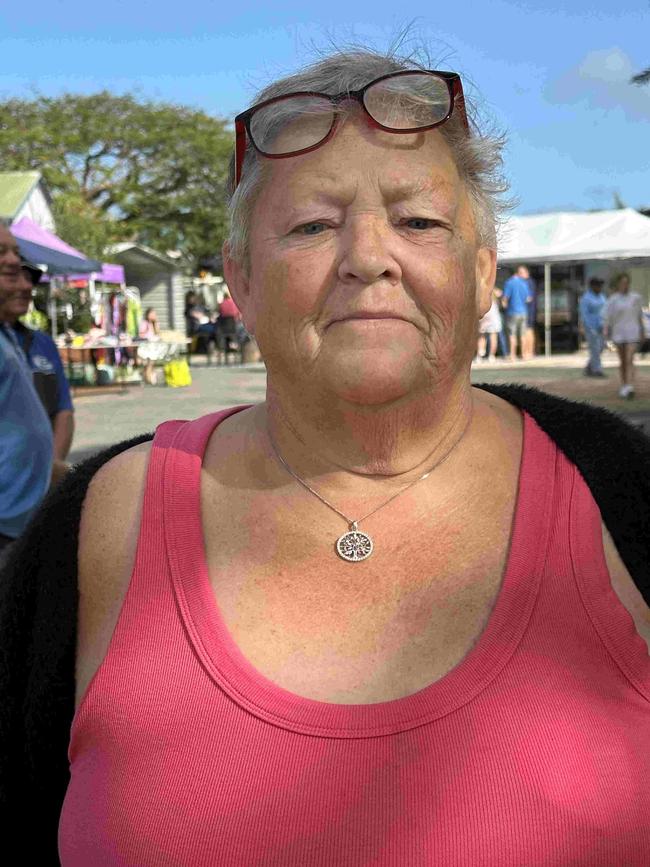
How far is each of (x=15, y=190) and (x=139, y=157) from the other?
20388 millimetres

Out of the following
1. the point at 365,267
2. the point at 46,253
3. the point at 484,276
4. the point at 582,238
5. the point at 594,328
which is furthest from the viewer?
the point at 582,238

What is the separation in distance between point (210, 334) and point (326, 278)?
25.3 metres

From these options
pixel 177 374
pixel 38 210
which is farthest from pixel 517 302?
pixel 38 210

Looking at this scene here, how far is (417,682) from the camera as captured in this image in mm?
1422

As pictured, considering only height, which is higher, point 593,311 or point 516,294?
point 516,294

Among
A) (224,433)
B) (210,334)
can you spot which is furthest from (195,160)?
(224,433)

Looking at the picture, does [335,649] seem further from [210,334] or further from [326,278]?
[210,334]

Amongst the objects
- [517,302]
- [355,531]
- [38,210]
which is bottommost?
[355,531]

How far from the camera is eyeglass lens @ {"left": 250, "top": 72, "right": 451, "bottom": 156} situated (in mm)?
1535

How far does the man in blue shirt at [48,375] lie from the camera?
4609mm

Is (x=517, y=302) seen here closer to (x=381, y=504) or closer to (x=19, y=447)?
(x=19, y=447)

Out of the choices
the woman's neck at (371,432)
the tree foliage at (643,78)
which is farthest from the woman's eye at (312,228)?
the tree foliage at (643,78)

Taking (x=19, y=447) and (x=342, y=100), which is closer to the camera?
(x=342, y=100)

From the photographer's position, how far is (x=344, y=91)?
61.1 inches
